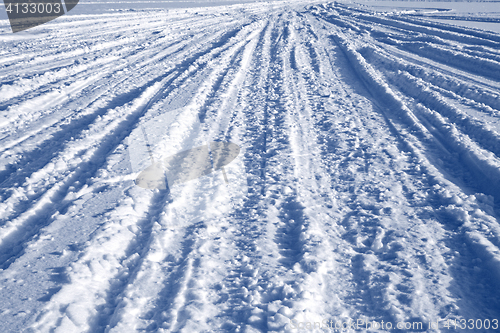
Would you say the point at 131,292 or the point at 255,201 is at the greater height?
the point at 255,201

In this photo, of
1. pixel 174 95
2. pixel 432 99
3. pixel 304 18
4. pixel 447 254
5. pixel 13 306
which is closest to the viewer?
pixel 13 306

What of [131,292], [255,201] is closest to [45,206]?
[131,292]

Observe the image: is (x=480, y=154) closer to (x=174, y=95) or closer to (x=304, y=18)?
(x=174, y=95)

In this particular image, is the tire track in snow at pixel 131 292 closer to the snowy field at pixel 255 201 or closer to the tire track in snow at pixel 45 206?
the snowy field at pixel 255 201

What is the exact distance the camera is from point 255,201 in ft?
11.6

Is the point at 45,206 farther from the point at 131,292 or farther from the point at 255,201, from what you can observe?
the point at 255,201

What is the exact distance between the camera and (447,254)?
2738mm

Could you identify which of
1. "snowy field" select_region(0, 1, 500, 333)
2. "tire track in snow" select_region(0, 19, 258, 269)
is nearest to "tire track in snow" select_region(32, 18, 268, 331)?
"snowy field" select_region(0, 1, 500, 333)

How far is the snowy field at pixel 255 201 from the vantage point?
2387 mm

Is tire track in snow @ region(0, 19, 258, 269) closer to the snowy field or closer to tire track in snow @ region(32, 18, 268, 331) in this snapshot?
the snowy field

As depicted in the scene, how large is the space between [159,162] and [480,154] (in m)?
3.94

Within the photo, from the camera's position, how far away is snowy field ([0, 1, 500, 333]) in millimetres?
2387

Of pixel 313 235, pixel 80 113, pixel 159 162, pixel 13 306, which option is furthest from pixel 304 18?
pixel 13 306

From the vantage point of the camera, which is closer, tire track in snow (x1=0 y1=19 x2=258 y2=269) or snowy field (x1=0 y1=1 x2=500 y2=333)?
snowy field (x1=0 y1=1 x2=500 y2=333)
